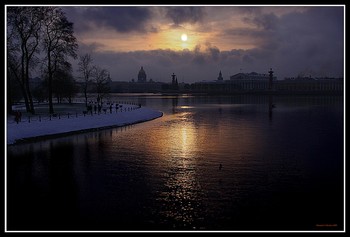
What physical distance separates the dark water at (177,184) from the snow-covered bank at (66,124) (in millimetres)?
2932

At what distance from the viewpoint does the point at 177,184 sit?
67.2ft

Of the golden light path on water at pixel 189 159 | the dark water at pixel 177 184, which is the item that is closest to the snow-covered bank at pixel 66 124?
the dark water at pixel 177 184

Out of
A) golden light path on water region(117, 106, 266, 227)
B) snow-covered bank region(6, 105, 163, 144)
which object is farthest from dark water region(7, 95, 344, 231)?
snow-covered bank region(6, 105, 163, 144)

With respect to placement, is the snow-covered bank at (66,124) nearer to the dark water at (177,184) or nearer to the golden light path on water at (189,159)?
the dark water at (177,184)

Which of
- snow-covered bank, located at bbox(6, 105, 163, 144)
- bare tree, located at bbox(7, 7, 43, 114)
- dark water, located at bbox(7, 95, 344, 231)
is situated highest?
bare tree, located at bbox(7, 7, 43, 114)

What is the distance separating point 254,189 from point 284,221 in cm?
413

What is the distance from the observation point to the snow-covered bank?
122 ft

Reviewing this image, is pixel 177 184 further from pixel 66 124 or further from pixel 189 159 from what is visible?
pixel 66 124

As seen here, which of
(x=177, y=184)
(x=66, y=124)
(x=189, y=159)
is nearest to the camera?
(x=177, y=184)

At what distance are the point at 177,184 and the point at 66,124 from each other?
27481mm

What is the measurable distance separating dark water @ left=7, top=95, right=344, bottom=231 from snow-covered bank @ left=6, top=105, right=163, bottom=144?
9.62 ft

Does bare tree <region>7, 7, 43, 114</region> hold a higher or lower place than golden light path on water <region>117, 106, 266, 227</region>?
higher

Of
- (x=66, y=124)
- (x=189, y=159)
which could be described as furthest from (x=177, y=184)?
(x=66, y=124)

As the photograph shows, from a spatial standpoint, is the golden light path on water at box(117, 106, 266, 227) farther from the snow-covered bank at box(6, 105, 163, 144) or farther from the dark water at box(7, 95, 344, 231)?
the snow-covered bank at box(6, 105, 163, 144)
